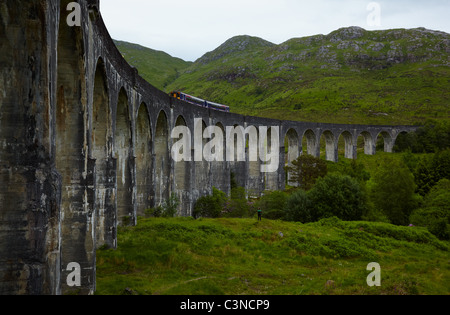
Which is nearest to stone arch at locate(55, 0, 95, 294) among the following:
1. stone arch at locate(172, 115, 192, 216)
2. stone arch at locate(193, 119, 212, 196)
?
stone arch at locate(172, 115, 192, 216)

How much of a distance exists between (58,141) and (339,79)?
352 feet

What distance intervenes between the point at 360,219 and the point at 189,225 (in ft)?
41.7

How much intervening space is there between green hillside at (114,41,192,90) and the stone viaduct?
12114 centimetres

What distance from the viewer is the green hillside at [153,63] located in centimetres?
14250

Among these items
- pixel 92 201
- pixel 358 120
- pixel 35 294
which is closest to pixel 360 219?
pixel 92 201

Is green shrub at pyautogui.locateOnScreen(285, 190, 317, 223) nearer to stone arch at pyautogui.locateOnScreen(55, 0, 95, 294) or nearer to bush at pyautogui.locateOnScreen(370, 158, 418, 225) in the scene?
bush at pyautogui.locateOnScreen(370, 158, 418, 225)

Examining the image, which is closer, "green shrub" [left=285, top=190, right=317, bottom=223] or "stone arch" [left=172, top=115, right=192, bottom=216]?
"green shrub" [left=285, top=190, right=317, bottom=223]

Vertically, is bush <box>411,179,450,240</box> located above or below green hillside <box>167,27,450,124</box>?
below

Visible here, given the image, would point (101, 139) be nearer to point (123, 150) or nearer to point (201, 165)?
point (123, 150)

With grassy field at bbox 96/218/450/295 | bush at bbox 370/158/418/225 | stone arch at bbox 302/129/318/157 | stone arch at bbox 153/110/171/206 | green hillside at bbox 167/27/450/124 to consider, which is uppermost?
green hillside at bbox 167/27/450/124

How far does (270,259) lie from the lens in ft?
51.3

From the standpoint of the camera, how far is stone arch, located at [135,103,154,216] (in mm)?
19766

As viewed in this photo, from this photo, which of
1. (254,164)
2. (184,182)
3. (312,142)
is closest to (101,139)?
(184,182)

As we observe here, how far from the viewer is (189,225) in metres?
19.0
